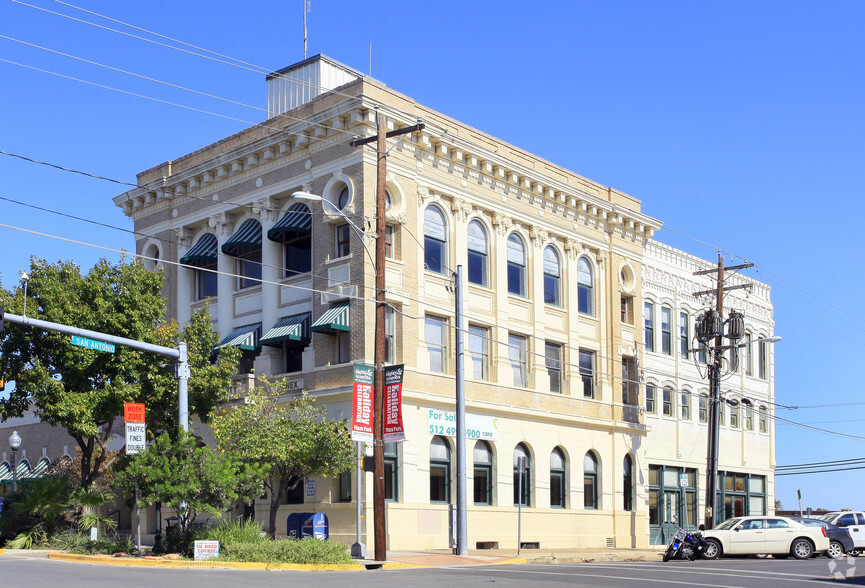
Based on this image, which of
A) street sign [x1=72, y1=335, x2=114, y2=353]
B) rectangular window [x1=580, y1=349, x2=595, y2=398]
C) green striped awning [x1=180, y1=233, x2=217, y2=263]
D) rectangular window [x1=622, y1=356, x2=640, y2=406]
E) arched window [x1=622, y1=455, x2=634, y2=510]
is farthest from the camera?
rectangular window [x1=622, y1=356, x2=640, y2=406]

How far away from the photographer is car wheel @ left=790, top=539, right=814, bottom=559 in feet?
103

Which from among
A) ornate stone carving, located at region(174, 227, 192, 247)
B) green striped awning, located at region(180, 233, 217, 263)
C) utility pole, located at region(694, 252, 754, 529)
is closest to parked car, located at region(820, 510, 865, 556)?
utility pole, located at region(694, 252, 754, 529)

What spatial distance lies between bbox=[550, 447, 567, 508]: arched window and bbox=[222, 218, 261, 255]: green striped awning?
14453 mm

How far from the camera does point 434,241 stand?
118 feet

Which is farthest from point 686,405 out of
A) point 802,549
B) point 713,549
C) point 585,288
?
point 802,549

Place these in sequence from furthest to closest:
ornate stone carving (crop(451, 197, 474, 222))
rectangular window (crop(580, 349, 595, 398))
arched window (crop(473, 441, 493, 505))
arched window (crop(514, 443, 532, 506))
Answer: rectangular window (crop(580, 349, 595, 398))
arched window (crop(514, 443, 532, 506))
ornate stone carving (crop(451, 197, 474, 222))
arched window (crop(473, 441, 493, 505))

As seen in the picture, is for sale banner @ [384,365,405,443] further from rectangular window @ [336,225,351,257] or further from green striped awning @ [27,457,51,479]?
green striped awning @ [27,457,51,479]

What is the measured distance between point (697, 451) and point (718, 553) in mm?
18050

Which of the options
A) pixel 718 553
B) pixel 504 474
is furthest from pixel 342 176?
pixel 718 553

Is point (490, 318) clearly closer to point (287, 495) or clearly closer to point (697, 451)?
point (287, 495)

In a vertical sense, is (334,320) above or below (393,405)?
above

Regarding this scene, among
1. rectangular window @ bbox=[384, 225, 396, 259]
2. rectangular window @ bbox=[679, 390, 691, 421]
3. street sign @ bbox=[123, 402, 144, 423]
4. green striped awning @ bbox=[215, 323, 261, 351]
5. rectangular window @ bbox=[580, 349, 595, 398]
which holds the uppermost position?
rectangular window @ bbox=[384, 225, 396, 259]

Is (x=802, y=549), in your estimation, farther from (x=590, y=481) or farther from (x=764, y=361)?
Result: (x=764, y=361)

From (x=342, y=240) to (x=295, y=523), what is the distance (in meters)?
9.69
